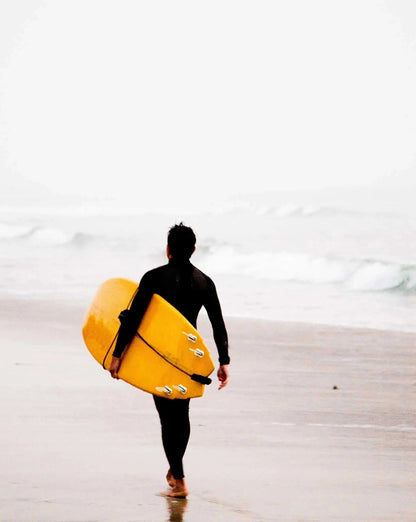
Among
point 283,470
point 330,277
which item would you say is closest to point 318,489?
point 283,470

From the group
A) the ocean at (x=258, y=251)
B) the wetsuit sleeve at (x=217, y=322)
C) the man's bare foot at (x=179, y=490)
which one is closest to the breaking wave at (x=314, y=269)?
the ocean at (x=258, y=251)

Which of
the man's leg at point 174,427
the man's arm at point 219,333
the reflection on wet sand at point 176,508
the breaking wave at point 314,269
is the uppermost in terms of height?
the breaking wave at point 314,269

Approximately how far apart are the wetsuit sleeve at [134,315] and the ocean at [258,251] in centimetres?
867

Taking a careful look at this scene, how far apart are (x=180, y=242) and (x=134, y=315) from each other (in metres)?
0.36

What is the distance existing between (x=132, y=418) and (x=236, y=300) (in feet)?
35.1

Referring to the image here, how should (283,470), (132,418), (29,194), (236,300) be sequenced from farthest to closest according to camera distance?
(29,194) → (236,300) → (132,418) → (283,470)

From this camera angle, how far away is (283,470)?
5.45 metres

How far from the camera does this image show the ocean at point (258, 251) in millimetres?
17250

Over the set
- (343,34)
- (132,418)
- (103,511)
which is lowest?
(103,511)

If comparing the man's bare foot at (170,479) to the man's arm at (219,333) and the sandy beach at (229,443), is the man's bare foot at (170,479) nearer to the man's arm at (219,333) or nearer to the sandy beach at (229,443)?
the sandy beach at (229,443)

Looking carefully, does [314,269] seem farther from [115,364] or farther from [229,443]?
[115,364]

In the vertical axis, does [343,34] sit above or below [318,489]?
above

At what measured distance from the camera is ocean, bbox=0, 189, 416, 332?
56.6ft

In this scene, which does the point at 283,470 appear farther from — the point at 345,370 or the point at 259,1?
the point at 259,1
